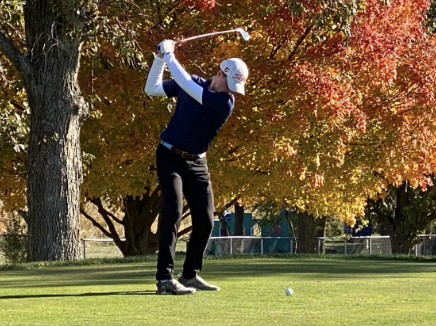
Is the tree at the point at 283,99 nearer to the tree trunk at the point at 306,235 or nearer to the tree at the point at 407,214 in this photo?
the tree trunk at the point at 306,235

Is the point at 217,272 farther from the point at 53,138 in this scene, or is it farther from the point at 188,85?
the point at 53,138

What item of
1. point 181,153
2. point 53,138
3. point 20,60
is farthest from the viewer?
point 20,60

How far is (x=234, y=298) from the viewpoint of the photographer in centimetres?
718

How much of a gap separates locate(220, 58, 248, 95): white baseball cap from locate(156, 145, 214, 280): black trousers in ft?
2.39

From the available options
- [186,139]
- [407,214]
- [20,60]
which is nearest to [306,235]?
[407,214]

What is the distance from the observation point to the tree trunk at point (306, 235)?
34.5 metres

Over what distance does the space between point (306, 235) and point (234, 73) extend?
1108 inches

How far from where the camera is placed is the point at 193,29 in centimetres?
1997

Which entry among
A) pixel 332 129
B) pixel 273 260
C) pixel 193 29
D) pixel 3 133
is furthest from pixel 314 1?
pixel 3 133

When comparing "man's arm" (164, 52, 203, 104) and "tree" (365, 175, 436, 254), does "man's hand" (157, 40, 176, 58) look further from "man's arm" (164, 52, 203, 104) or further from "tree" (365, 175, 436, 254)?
"tree" (365, 175, 436, 254)

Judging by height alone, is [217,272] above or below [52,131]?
below

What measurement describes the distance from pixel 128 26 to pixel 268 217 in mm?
37896

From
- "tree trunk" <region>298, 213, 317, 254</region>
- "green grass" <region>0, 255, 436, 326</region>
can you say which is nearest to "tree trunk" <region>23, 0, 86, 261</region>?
"green grass" <region>0, 255, 436, 326</region>

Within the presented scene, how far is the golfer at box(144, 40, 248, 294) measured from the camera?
7250 mm
